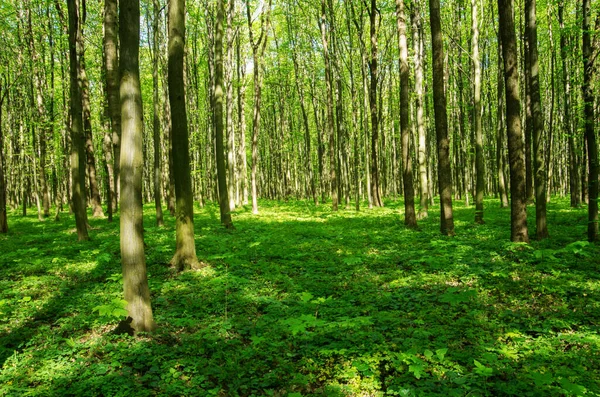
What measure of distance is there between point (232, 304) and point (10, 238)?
1179 centimetres

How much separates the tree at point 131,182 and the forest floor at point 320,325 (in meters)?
0.32

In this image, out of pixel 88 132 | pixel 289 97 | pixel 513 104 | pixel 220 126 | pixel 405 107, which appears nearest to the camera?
pixel 513 104

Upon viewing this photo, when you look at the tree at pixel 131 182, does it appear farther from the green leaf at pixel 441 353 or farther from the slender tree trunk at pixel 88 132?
the slender tree trunk at pixel 88 132

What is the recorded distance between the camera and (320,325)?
5367mm

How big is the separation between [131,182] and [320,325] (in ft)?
11.6

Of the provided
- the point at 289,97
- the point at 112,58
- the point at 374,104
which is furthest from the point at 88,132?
the point at 289,97

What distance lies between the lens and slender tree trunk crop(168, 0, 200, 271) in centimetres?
832

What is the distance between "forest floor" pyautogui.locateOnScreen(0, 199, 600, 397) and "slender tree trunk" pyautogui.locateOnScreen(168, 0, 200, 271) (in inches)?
36.4

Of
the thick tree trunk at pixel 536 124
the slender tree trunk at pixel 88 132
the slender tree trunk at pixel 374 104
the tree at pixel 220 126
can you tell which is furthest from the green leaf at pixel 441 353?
the slender tree trunk at pixel 88 132

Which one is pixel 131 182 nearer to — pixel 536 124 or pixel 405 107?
pixel 405 107

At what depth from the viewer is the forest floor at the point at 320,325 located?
4031 millimetres

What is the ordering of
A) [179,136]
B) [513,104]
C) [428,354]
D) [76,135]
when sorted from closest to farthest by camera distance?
[428,354] → [179,136] → [513,104] → [76,135]

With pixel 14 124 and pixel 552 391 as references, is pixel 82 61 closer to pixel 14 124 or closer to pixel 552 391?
pixel 552 391

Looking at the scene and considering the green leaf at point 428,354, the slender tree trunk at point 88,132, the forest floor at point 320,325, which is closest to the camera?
the forest floor at point 320,325
